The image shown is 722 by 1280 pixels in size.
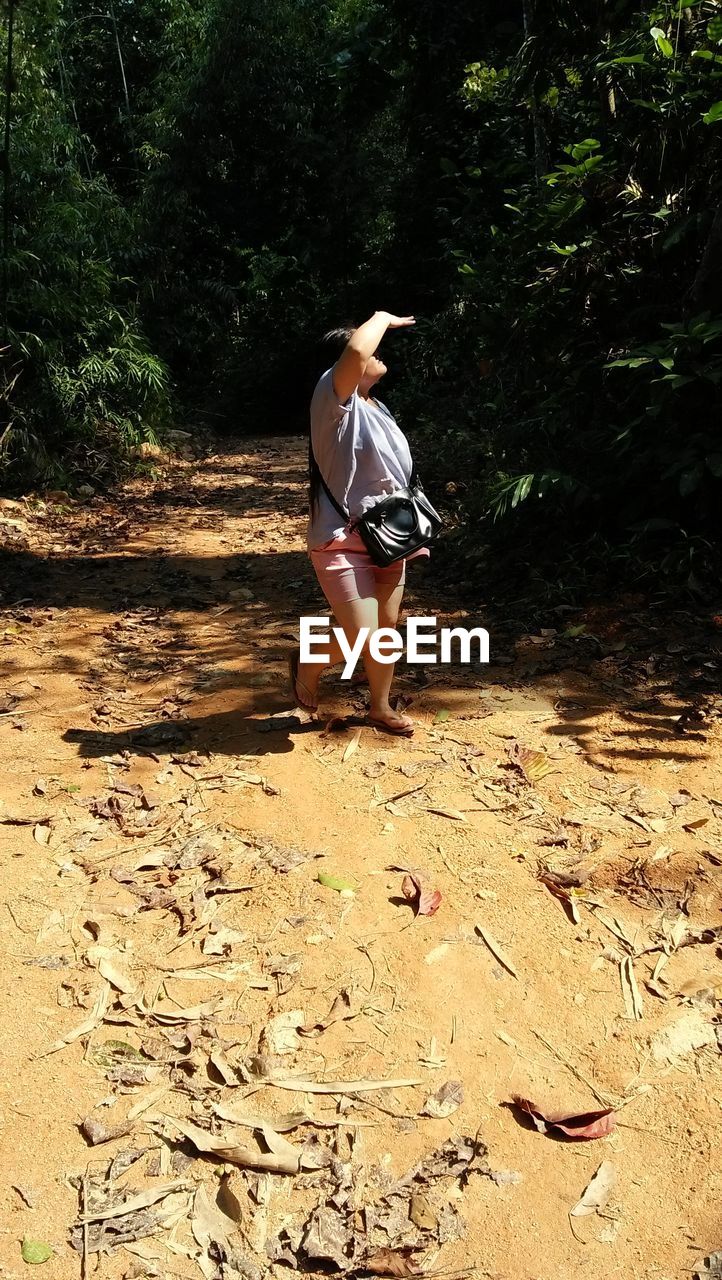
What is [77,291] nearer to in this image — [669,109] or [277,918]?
[669,109]

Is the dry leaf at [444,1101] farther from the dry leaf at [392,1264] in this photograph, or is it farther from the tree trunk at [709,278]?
the tree trunk at [709,278]

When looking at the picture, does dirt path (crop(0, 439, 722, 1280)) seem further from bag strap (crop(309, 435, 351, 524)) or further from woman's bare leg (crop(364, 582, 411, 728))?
bag strap (crop(309, 435, 351, 524))

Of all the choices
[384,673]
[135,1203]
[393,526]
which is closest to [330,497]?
[393,526]

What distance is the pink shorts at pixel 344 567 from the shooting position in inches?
144

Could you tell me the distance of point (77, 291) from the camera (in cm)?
977

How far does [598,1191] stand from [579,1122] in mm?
167

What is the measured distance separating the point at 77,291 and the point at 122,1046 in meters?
8.91

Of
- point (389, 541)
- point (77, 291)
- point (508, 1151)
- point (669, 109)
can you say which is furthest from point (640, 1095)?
point (77, 291)

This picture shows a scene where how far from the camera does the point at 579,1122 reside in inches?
88.8

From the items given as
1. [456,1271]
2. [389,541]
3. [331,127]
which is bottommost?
[456,1271]

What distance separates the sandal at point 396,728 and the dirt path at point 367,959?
2.8 inches

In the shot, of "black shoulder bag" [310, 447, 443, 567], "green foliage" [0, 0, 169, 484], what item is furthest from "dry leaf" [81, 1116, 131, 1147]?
"green foliage" [0, 0, 169, 484]

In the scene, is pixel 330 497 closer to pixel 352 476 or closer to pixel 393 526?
pixel 352 476

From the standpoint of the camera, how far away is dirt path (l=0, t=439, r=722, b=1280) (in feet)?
6.78
